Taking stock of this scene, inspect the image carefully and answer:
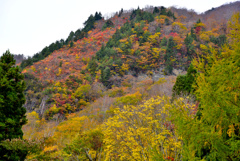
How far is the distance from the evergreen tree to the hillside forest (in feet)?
3.36

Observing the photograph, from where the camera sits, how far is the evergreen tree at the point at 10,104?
7248 mm

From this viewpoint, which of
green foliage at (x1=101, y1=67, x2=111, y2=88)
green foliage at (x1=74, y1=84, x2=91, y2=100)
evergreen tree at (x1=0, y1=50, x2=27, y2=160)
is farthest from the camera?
green foliage at (x1=101, y1=67, x2=111, y2=88)

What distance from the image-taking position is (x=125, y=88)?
1336 inches

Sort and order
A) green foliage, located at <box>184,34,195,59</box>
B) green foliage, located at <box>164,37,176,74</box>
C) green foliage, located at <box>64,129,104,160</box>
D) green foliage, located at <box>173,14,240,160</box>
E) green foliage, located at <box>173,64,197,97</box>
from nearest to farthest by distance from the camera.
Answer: green foliage, located at <box>173,14,240,160</box> < green foliage, located at <box>64,129,104,160</box> < green foliage, located at <box>173,64,197,97</box> < green foliage, located at <box>184,34,195,59</box> < green foliage, located at <box>164,37,176,74</box>

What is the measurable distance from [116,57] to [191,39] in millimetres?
19137

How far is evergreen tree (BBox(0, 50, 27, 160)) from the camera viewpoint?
23.8 feet

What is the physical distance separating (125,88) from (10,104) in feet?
87.9

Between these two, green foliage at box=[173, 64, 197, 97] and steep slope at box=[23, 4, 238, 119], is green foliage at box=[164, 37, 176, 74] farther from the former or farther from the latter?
green foliage at box=[173, 64, 197, 97]

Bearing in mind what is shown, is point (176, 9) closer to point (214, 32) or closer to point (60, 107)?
point (214, 32)

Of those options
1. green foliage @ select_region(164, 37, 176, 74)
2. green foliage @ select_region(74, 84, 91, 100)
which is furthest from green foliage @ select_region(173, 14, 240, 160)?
green foliage @ select_region(164, 37, 176, 74)

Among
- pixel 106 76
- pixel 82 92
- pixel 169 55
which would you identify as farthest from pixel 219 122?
pixel 169 55

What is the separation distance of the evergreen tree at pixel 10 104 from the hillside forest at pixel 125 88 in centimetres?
102

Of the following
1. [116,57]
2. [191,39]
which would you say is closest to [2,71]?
[116,57]

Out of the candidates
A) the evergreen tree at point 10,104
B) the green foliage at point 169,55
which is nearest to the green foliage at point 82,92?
the green foliage at point 169,55
